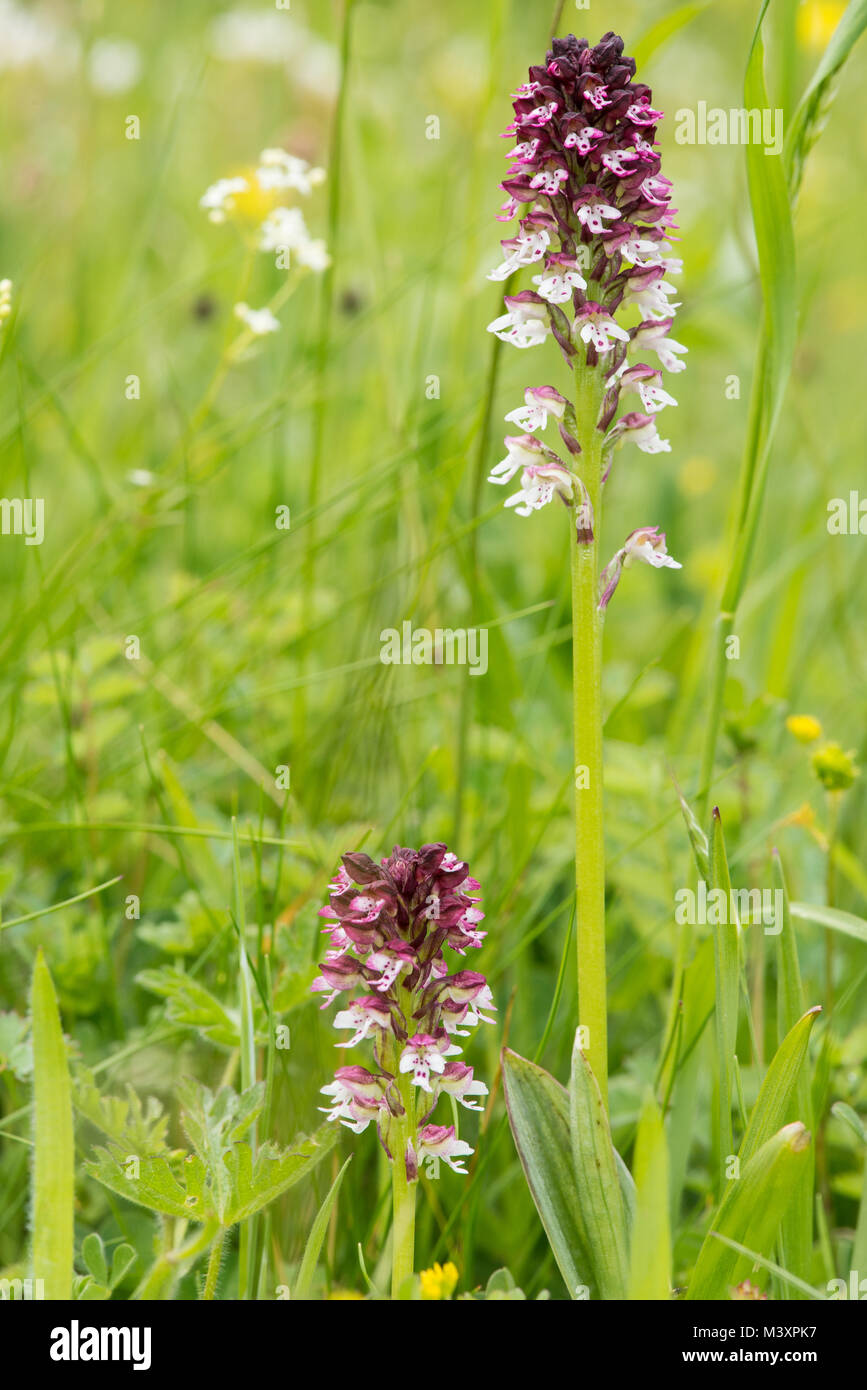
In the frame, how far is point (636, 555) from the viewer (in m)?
1.59

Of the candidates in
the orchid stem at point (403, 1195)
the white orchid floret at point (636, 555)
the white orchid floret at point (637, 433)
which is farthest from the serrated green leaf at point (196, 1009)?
the white orchid floret at point (637, 433)

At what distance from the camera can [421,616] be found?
2.88 m

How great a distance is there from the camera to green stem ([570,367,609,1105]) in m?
1.48

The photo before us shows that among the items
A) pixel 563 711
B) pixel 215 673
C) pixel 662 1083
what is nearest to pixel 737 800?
pixel 563 711

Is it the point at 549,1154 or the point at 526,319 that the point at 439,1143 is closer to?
the point at 549,1154

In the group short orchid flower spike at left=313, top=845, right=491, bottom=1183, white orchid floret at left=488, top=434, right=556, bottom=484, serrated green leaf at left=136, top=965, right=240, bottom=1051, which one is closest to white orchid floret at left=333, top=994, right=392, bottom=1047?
short orchid flower spike at left=313, top=845, right=491, bottom=1183

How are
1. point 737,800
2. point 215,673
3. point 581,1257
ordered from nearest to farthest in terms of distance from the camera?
point 581,1257, point 737,800, point 215,673

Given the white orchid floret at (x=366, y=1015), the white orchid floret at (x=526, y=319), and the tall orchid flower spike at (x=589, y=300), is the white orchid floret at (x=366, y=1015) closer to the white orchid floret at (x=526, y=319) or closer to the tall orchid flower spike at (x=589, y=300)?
the tall orchid flower spike at (x=589, y=300)

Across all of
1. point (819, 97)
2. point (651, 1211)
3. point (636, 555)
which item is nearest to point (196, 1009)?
point (651, 1211)

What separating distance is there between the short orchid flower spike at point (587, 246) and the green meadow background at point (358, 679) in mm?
544

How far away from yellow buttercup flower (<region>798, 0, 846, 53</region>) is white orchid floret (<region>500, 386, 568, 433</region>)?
4303 mm
